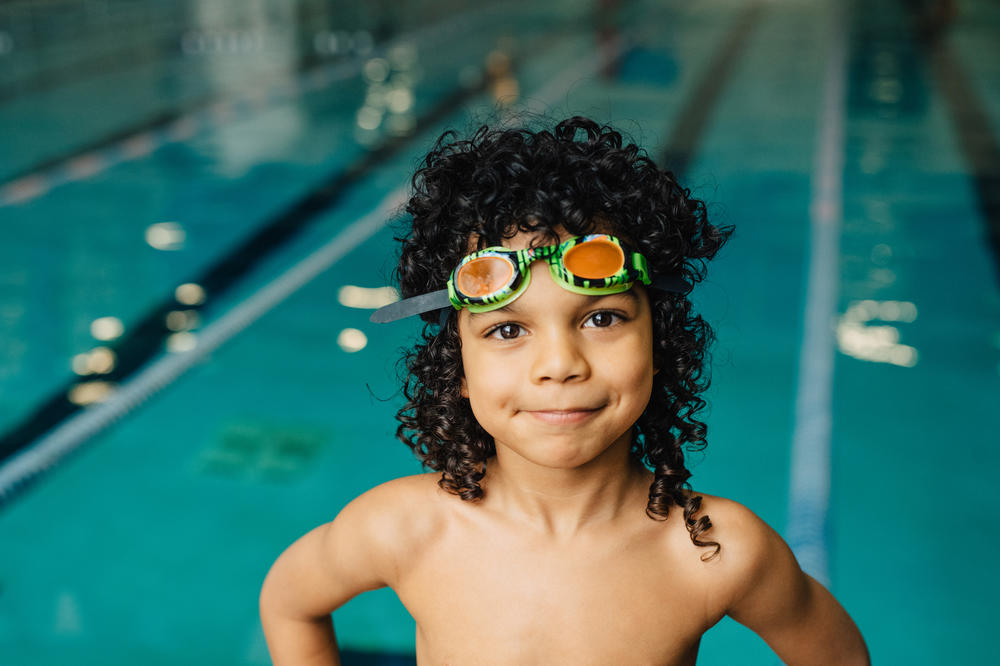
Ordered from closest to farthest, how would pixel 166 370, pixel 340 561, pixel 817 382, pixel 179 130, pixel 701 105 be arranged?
pixel 340 561, pixel 817 382, pixel 166 370, pixel 179 130, pixel 701 105

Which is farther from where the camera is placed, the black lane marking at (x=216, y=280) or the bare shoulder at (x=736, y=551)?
the black lane marking at (x=216, y=280)

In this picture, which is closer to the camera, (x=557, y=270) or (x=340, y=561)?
(x=557, y=270)

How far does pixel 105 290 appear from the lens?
455 centimetres

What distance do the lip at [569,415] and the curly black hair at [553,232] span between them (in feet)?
0.71

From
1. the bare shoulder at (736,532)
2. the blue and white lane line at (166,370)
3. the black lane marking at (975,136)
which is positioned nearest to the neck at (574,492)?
the bare shoulder at (736,532)

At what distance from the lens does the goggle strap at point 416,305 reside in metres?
1.36

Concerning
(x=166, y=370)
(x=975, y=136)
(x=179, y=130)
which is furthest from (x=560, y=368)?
(x=975, y=136)

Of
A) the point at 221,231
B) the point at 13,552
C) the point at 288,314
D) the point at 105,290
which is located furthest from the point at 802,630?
the point at 221,231

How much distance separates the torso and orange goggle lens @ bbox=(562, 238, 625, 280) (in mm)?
377

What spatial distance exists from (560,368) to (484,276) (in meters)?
0.17

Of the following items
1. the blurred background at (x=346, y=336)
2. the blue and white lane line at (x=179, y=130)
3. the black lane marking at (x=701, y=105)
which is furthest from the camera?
the black lane marking at (x=701, y=105)

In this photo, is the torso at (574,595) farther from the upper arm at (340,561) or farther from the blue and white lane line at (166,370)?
the blue and white lane line at (166,370)

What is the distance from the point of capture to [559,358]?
1.21m

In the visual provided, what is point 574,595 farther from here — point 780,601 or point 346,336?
point 346,336
